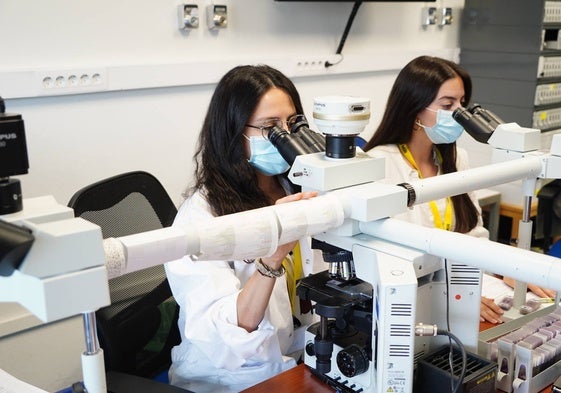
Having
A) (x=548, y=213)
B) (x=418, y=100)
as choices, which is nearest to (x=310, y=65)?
(x=418, y=100)

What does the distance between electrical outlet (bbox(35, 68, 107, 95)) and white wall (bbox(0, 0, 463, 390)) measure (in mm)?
14

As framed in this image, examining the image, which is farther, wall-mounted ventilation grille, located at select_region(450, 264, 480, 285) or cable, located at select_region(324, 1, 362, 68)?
cable, located at select_region(324, 1, 362, 68)

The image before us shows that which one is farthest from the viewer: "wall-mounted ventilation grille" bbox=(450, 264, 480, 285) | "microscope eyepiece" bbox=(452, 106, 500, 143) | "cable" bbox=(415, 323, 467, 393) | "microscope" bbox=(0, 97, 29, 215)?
"microscope eyepiece" bbox=(452, 106, 500, 143)

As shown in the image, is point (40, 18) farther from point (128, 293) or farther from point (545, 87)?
point (545, 87)

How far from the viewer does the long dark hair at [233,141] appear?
1.49m

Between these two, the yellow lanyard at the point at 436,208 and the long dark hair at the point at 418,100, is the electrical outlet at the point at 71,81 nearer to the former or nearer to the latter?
the long dark hair at the point at 418,100

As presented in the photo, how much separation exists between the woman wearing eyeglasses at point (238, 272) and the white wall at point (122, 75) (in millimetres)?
720

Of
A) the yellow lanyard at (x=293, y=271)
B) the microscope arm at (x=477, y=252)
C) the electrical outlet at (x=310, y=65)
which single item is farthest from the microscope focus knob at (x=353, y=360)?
the electrical outlet at (x=310, y=65)

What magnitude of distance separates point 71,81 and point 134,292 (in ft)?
3.06

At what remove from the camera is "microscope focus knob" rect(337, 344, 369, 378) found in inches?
39.8

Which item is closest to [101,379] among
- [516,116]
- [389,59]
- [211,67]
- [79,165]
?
[79,165]

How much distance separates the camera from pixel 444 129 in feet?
6.71

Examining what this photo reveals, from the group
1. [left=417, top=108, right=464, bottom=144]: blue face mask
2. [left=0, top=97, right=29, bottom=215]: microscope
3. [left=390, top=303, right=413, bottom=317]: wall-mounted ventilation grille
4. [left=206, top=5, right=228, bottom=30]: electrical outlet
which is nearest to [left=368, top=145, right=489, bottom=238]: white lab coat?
[left=417, top=108, right=464, bottom=144]: blue face mask

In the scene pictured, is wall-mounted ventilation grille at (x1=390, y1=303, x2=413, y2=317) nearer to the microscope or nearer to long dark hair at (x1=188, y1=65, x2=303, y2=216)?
the microscope
